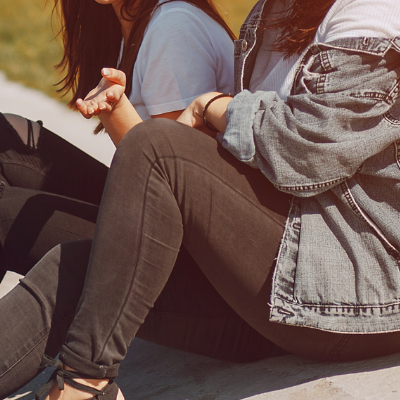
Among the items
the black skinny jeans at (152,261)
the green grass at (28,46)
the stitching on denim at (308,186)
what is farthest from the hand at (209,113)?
the green grass at (28,46)

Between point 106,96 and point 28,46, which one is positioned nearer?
point 106,96

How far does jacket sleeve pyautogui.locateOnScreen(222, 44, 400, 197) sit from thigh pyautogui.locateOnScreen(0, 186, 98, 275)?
60 centimetres

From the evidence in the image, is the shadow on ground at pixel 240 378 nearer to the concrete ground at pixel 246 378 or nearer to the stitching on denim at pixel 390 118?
the concrete ground at pixel 246 378

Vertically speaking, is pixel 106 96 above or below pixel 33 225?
above

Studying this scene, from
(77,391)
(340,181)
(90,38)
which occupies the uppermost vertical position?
(90,38)

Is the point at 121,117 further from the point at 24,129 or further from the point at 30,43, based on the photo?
the point at 30,43

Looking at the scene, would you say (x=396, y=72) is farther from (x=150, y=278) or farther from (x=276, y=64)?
(x=150, y=278)

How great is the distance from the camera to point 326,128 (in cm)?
114

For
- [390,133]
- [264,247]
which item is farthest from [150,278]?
[390,133]

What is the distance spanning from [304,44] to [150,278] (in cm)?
65

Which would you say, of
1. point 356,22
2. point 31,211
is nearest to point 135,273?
point 31,211

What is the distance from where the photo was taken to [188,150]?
1194 millimetres

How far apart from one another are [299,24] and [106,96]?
50 cm

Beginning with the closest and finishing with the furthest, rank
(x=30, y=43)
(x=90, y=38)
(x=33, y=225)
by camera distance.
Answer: (x=33, y=225)
(x=90, y=38)
(x=30, y=43)
